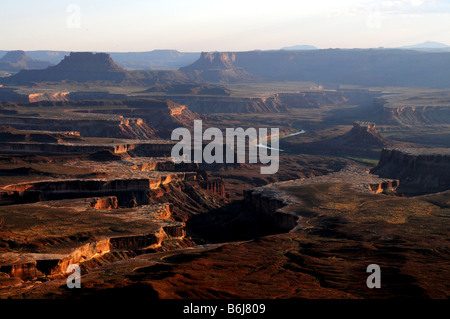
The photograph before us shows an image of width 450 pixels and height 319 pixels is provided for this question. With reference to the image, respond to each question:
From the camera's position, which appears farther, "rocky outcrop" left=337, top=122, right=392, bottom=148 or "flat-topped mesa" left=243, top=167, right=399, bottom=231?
"rocky outcrop" left=337, top=122, right=392, bottom=148

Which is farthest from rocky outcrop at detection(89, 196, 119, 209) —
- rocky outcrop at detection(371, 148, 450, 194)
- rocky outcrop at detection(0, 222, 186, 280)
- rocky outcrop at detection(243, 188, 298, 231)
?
rocky outcrop at detection(371, 148, 450, 194)

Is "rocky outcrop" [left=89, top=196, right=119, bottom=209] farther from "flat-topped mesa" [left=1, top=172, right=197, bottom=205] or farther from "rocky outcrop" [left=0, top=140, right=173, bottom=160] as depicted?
"rocky outcrop" [left=0, top=140, right=173, bottom=160]

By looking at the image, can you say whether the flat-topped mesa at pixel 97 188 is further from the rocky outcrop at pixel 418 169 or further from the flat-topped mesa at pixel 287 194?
the rocky outcrop at pixel 418 169

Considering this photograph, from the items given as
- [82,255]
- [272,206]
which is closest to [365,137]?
[272,206]

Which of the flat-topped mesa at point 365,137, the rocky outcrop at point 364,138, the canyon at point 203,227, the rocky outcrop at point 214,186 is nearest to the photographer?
the canyon at point 203,227

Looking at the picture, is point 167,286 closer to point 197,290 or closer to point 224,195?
point 197,290

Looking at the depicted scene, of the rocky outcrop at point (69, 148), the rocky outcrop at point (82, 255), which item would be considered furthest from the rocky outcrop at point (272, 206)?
the rocky outcrop at point (69, 148)

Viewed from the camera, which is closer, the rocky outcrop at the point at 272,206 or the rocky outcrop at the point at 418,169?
the rocky outcrop at the point at 272,206

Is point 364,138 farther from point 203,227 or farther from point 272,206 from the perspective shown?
point 203,227
